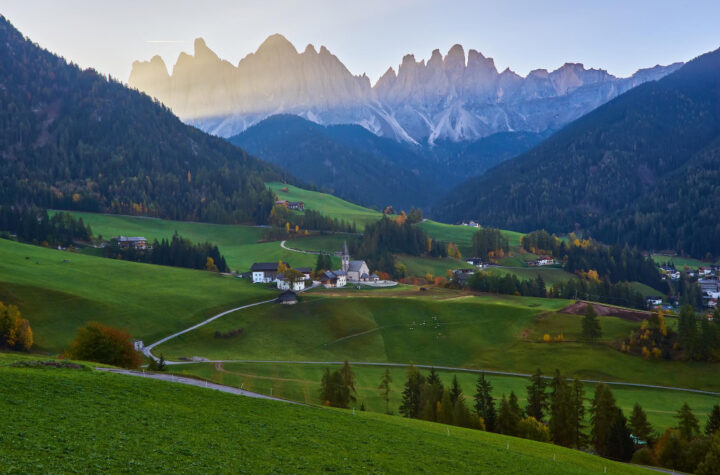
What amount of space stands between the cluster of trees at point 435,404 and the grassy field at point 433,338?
30891 mm

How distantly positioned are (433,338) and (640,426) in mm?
51062

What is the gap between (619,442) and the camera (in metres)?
57.4

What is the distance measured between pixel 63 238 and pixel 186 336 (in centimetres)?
10000

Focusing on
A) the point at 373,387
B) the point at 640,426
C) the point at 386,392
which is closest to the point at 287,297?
the point at 373,387

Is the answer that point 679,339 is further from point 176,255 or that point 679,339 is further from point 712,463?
point 176,255

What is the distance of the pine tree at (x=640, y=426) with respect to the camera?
6059cm

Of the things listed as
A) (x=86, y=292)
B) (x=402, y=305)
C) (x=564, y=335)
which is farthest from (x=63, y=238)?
(x=564, y=335)

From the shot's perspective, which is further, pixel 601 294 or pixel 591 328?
pixel 601 294

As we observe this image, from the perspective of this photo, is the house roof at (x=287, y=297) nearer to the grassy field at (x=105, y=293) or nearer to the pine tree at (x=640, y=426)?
the grassy field at (x=105, y=293)

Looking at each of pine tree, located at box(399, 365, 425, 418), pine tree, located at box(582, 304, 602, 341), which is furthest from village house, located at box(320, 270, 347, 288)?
pine tree, located at box(399, 365, 425, 418)

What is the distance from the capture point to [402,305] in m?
123

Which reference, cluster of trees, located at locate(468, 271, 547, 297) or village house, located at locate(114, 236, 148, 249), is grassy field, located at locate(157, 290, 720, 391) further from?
village house, located at locate(114, 236, 148, 249)

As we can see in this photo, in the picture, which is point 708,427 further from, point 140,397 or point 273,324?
point 273,324

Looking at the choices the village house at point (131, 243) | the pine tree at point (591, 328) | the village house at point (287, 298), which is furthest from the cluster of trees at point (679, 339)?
the village house at point (131, 243)
